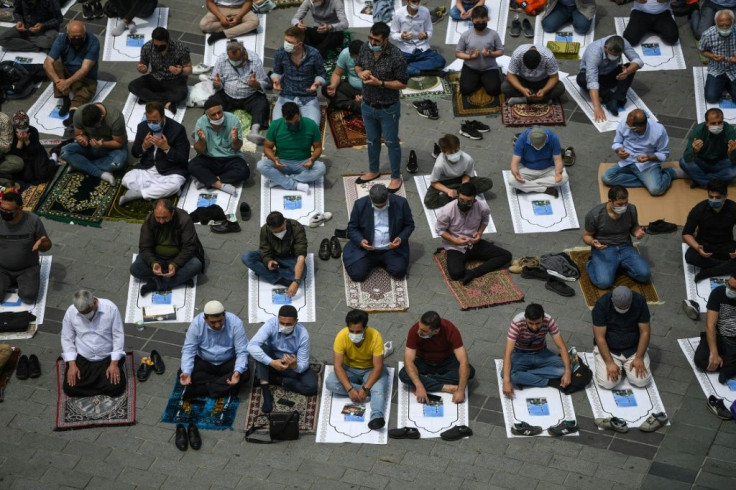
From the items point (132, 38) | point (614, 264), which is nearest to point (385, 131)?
point (614, 264)

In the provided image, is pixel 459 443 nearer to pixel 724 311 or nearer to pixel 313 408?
pixel 313 408

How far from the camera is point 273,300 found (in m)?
16.6

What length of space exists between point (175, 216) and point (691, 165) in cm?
647

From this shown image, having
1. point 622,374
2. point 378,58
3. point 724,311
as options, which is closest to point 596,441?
point 622,374

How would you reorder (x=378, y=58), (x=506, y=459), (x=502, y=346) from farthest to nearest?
(x=378, y=58)
(x=502, y=346)
(x=506, y=459)

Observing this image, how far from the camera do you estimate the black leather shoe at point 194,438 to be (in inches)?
590

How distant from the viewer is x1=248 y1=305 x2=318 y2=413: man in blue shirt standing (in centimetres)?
1525

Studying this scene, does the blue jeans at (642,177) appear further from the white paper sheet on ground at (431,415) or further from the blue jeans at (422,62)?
the white paper sheet on ground at (431,415)

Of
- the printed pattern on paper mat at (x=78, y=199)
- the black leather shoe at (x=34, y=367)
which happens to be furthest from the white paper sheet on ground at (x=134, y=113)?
the black leather shoe at (x=34, y=367)

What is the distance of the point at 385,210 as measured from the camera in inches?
655

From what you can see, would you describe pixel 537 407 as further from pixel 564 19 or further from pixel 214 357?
pixel 564 19

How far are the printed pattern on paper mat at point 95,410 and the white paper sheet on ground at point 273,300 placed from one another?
172 cm

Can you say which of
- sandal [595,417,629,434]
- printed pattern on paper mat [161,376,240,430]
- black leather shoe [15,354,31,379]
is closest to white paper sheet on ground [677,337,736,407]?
sandal [595,417,629,434]

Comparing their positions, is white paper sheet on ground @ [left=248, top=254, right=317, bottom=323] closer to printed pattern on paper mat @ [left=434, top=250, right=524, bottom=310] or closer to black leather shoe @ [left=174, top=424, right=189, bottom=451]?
printed pattern on paper mat @ [left=434, top=250, right=524, bottom=310]
